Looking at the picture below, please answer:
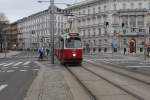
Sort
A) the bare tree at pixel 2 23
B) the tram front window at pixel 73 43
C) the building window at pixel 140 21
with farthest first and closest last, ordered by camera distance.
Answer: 1. the bare tree at pixel 2 23
2. the building window at pixel 140 21
3. the tram front window at pixel 73 43

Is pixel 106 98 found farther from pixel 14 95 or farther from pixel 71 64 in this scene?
pixel 71 64

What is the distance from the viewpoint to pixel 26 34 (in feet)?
615

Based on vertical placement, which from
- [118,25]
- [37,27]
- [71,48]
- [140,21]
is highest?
[37,27]

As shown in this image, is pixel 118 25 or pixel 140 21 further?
pixel 140 21

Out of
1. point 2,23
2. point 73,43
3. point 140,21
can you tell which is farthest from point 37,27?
point 73,43

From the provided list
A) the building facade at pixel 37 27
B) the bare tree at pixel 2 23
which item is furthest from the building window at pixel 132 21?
the bare tree at pixel 2 23

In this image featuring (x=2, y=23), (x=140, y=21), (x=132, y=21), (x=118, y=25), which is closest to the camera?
(x=118, y=25)

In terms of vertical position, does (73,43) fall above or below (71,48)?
above

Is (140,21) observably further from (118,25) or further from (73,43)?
(73,43)

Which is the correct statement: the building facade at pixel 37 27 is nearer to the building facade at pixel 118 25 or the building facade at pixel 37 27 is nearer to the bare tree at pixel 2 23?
the bare tree at pixel 2 23

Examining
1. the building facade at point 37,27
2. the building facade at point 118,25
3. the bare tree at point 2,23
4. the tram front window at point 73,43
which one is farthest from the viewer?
the building facade at point 37,27

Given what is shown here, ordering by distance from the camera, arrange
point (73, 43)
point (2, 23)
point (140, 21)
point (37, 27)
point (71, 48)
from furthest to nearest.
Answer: point (37, 27) < point (2, 23) < point (140, 21) < point (73, 43) < point (71, 48)

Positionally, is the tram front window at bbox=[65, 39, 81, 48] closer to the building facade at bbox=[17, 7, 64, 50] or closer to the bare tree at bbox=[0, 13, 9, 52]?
the bare tree at bbox=[0, 13, 9, 52]

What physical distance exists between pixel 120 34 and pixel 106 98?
10314cm
